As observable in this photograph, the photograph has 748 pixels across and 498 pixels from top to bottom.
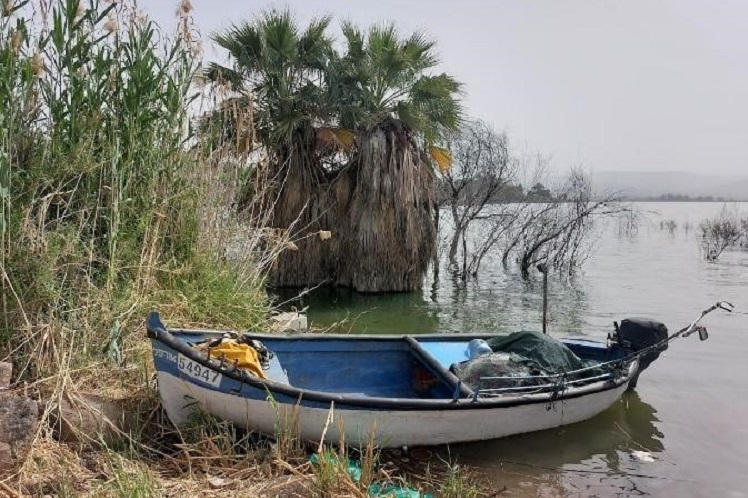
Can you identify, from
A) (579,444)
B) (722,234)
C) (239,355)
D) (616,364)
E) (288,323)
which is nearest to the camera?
(239,355)

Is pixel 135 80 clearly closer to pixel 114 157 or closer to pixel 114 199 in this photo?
pixel 114 157

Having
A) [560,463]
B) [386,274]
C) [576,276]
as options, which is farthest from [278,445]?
[576,276]

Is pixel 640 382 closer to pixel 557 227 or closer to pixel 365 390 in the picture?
pixel 365 390

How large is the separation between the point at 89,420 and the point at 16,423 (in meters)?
0.63

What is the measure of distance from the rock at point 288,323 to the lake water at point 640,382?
1478 mm

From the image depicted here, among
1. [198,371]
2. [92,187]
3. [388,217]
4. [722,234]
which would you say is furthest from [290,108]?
[722,234]

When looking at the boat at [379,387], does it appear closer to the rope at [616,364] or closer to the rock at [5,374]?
the rope at [616,364]

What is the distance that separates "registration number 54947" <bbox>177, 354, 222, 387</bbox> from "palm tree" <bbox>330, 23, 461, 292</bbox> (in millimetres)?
9795

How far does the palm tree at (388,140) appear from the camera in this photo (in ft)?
46.8

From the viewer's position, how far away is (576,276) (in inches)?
739

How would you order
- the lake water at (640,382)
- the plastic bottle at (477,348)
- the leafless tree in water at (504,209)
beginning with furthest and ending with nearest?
1. the leafless tree in water at (504,209)
2. the plastic bottle at (477,348)
3. the lake water at (640,382)

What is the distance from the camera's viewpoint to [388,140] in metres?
14.3

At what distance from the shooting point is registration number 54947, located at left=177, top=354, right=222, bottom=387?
4.85 m

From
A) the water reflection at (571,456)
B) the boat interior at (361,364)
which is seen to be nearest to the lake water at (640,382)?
the water reflection at (571,456)
